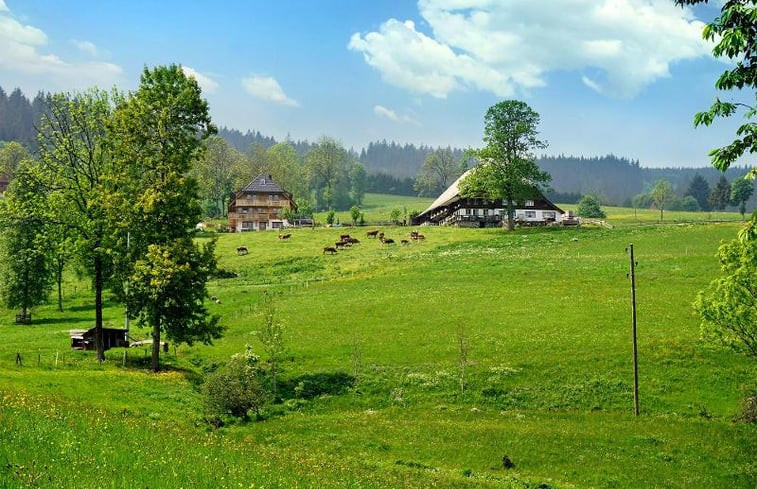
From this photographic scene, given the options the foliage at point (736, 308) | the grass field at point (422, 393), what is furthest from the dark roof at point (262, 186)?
the foliage at point (736, 308)

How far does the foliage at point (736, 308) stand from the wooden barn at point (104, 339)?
4007 cm

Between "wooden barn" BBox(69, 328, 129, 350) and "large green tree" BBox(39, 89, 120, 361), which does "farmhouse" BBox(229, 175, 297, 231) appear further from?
"large green tree" BBox(39, 89, 120, 361)

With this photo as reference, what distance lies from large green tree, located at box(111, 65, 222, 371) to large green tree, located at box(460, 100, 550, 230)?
68.9 m

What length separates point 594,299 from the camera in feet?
184

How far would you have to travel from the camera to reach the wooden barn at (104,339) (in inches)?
1828

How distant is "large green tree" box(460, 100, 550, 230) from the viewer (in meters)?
103

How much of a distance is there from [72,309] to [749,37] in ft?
249

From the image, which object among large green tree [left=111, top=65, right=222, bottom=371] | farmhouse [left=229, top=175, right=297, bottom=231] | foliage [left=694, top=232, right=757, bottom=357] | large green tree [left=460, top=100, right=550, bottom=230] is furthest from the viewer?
farmhouse [left=229, top=175, right=297, bottom=231]

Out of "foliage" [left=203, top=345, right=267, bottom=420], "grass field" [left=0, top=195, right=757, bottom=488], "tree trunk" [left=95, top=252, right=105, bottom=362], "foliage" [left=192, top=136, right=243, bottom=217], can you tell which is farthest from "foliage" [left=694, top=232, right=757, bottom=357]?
"foliage" [left=192, top=136, right=243, bottom=217]

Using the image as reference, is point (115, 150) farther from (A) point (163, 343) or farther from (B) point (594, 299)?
(B) point (594, 299)

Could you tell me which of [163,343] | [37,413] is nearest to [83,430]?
[37,413]

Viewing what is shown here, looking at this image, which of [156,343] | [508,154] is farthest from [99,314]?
[508,154]

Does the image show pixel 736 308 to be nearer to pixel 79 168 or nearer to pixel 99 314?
pixel 99 314

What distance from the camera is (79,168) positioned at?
44.2m
